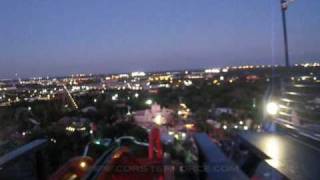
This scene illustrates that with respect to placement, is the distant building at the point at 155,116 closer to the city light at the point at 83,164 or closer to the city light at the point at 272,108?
the city light at the point at 272,108

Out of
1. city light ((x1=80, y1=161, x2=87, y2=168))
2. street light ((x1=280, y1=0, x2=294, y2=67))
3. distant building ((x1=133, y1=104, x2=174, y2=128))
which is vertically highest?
street light ((x1=280, y1=0, x2=294, y2=67))

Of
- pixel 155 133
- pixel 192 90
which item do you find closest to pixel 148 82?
pixel 192 90

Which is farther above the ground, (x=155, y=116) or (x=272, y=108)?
(x=272, y=108)

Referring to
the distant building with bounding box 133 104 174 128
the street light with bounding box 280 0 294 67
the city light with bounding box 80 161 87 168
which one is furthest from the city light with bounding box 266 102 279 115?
the distant building with bounding box 133 104 174 128

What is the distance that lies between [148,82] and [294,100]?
7423 centimetres

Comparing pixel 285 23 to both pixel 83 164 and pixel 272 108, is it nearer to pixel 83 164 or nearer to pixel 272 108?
pixel 272 108

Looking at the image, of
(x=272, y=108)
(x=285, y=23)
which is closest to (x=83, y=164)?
(x=272, y=108)

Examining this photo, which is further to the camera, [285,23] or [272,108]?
[285,23]

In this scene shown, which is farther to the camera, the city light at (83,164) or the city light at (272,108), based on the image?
the city light at (272,108)

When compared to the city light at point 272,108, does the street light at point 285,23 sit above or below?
above

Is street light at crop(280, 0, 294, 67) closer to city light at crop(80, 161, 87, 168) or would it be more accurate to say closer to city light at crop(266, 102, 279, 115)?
city light at crop(266, 102, 279, 115)

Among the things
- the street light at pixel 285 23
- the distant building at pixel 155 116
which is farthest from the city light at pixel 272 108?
the distant building at pixel 155 116

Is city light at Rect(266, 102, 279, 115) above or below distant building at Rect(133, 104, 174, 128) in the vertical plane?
above

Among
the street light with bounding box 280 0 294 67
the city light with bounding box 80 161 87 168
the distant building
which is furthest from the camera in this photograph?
the distant building
